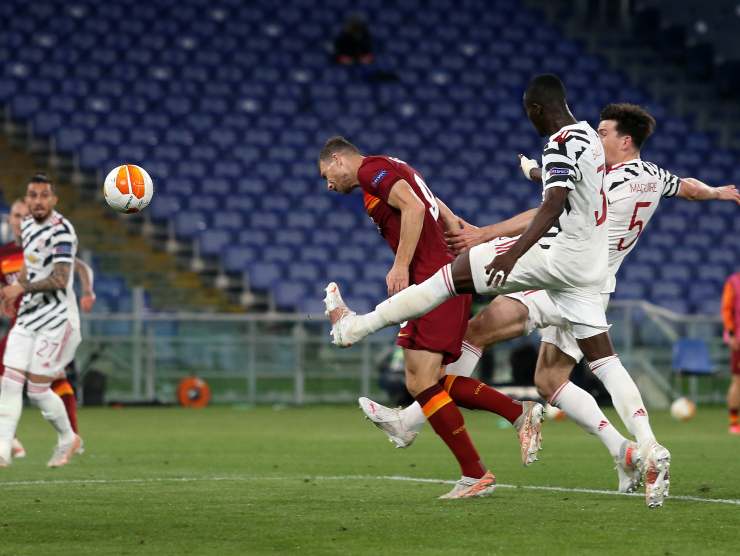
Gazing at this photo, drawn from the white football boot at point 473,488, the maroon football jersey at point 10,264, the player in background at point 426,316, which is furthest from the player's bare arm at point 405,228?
the maroon football jersey at point 10,264

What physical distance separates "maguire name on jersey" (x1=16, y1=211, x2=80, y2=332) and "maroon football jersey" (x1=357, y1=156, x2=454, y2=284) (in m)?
3.51

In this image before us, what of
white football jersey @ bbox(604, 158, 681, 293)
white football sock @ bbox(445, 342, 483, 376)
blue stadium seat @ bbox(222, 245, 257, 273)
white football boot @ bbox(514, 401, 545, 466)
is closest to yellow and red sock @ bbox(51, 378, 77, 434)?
white football sock @ bbox(445, 342, 483, 376)

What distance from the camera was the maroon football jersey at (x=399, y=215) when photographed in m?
8.47

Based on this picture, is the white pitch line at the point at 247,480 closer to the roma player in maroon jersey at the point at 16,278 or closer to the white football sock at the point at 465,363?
the white football sock at the point at 465,363

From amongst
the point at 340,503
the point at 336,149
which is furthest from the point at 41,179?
the point at 340,503

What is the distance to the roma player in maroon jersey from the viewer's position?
12.6 metres

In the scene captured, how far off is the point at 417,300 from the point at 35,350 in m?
4.68

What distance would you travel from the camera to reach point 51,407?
11484mm

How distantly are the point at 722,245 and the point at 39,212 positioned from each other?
19357 millimetres

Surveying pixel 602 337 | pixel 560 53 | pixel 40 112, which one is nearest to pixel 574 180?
pixel 602 337

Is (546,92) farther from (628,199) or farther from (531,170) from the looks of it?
(628,199)

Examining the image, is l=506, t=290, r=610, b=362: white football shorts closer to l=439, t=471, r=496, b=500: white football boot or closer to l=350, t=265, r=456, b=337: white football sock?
l=439, t=471, r=496, b=500: white football boot

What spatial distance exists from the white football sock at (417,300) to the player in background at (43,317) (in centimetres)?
413

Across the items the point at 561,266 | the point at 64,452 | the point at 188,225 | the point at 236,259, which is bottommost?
the point at 64,452
